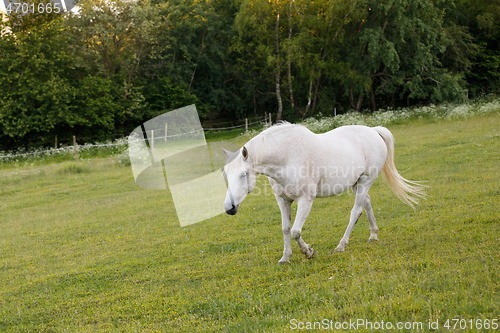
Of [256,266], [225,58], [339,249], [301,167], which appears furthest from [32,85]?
[339,249]

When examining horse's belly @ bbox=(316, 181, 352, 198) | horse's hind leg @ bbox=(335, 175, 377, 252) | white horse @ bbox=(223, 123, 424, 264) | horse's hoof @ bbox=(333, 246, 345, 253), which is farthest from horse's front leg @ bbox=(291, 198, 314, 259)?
horse's hind leg @ bbox=(335, 175, 377, 252)

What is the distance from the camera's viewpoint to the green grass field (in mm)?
4055

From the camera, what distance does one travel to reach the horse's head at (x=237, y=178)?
203 inches

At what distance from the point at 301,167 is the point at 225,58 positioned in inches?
1422

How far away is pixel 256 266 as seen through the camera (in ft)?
19.7

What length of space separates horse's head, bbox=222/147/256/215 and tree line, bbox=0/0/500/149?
2804cm

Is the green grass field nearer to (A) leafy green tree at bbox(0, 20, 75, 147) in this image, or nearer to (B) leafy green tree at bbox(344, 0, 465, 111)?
(A) leafy green tree at bbox(0, 20, 75, 147)

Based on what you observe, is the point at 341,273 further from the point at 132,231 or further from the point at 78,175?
the point at 78,175

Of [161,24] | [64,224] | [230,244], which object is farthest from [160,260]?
[161,24]

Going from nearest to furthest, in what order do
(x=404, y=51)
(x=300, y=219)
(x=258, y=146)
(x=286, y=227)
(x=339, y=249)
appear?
(x=258, y=146) < (x=300, y=219) < (x=286, y=227) < (x=339, y=249) < (x=404, y=51)

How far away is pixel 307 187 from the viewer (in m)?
5.73

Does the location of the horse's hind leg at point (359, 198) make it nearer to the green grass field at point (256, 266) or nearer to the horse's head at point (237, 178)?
the green grass field at point (256, 266)

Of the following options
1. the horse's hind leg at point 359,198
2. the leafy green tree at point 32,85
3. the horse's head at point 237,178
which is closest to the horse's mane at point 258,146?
the horse's head at point 237,178

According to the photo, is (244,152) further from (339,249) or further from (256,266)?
(339,249)
